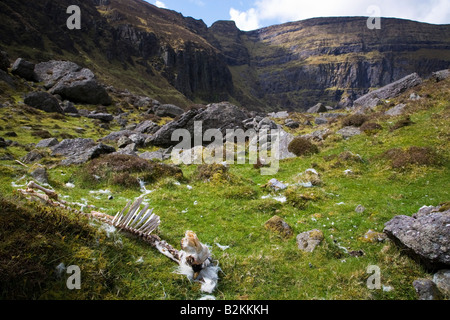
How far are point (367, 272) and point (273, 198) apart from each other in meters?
6.69

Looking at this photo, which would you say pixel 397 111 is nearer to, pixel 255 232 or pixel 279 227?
pixel 279 227

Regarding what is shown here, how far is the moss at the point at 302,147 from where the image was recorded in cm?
2112

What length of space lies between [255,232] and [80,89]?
4899 cm

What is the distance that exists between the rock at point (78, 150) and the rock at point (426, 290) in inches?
752

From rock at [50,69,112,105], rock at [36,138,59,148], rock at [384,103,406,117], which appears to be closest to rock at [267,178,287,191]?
rock at [384,103,406,117]

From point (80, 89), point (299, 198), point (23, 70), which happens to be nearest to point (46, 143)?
point (299, 198)

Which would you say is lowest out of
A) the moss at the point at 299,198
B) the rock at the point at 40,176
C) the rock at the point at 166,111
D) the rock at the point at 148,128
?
the moss at the point at 299,198

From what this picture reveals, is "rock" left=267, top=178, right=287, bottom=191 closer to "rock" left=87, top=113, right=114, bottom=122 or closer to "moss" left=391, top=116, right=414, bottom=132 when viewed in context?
"moss" left=391, top=116, right=414, bottom=132

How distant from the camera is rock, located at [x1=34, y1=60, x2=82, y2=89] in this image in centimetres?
4829

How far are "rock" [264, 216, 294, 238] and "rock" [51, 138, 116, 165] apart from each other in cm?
1443

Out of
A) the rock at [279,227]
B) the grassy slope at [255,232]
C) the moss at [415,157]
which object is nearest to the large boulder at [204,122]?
the grassy slope at [255,232]

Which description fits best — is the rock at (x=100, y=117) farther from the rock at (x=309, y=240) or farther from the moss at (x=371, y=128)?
the rock at (x=309, y=240)

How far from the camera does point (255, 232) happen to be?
32.0 feet
